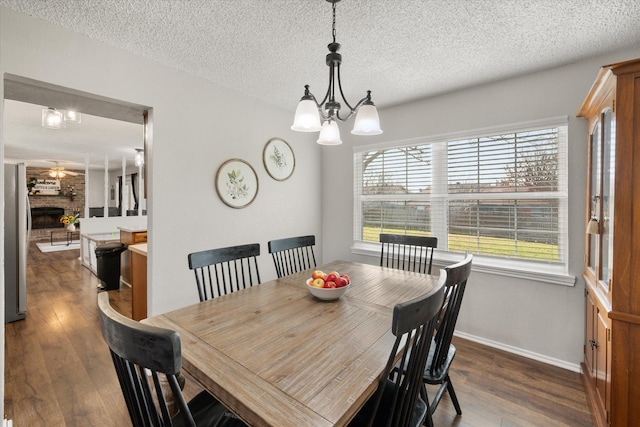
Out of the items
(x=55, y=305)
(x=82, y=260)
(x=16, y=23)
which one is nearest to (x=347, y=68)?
(x=16, y=23)

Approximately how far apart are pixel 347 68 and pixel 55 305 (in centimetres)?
443

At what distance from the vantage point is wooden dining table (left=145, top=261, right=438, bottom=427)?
2.65 feet

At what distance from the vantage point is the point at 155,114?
2273 mm

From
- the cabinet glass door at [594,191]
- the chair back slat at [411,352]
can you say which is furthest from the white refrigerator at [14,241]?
the cabinet glass door at [594,191]

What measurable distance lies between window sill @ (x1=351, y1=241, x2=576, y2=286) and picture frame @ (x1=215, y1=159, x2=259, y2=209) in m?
2.08

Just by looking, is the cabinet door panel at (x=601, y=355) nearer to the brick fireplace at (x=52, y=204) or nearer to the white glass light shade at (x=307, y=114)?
the white glass light shade at (x=307, y=114)

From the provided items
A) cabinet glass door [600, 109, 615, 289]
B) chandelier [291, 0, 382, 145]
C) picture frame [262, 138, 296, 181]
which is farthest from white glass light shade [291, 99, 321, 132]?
picture frame [262, 138, 296, 181]

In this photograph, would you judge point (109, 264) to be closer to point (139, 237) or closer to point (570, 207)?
point (139, 237)

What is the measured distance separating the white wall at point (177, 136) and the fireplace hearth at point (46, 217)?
33.5 ft

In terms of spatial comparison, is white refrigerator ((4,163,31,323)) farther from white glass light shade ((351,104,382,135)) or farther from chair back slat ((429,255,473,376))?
chair back slat ((429,255,473,376))

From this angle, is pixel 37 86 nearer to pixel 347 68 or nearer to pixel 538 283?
pixel 347 68

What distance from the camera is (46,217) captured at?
927cm

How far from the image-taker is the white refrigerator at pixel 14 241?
3035 mm

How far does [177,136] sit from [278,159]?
45.2 inches
